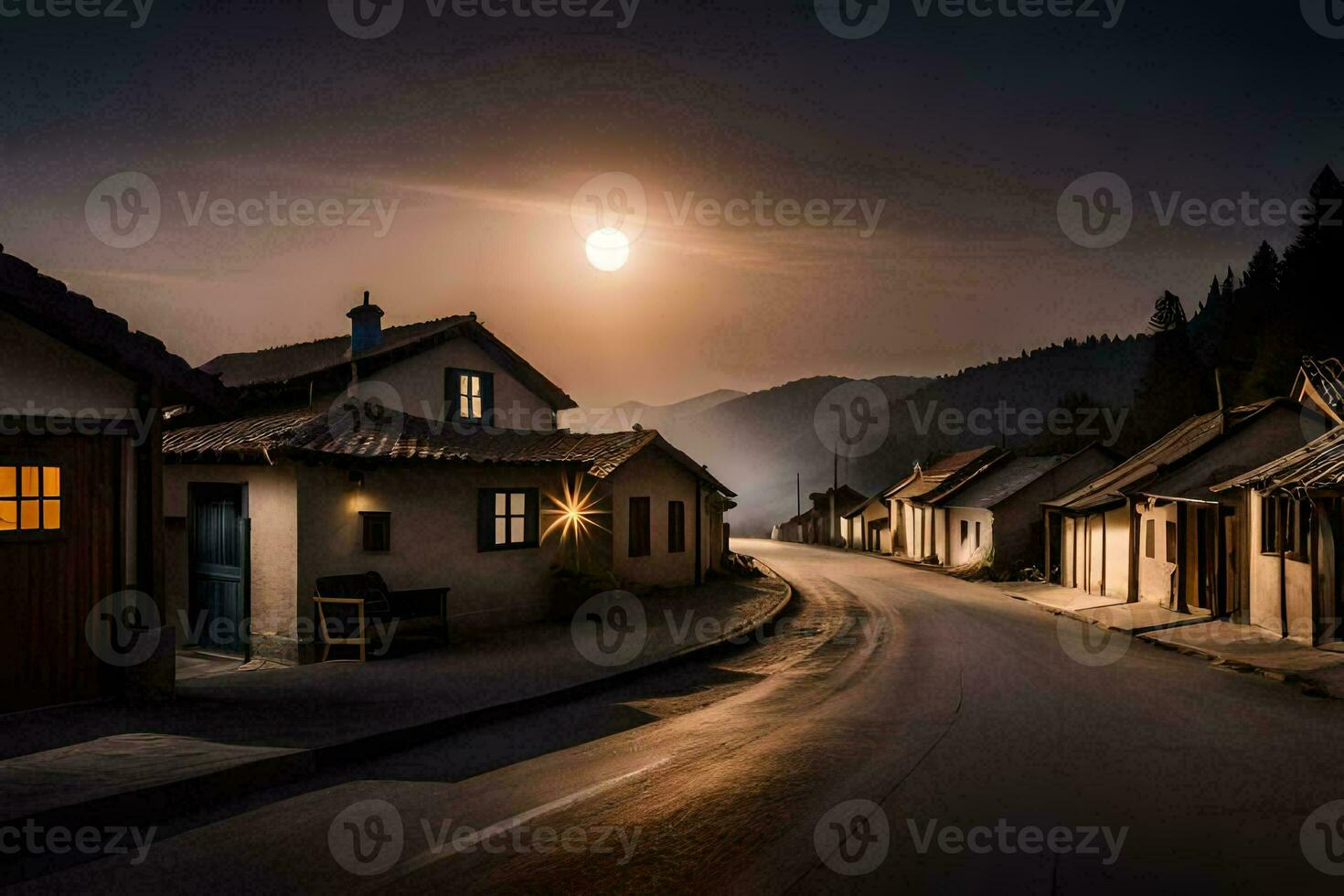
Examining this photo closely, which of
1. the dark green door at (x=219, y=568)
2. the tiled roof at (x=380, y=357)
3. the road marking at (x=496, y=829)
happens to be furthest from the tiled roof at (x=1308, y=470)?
the dark green door at (x=219, y=568)

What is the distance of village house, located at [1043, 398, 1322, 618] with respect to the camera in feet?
60.0

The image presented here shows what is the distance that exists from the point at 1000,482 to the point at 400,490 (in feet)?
100

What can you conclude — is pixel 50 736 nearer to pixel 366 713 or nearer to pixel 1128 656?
pixel 366 713

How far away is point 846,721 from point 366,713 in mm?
5404

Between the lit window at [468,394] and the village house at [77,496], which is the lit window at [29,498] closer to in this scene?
the village house at [77,496]

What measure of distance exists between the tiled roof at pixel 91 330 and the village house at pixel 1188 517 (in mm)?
19603

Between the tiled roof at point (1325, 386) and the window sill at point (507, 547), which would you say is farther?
the tiled roof at point (1325, 386)

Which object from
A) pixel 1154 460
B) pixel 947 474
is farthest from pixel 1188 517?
pixel 947 474

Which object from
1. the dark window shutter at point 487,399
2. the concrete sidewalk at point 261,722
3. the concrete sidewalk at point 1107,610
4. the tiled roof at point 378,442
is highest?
the dark window shutter at point 487,399

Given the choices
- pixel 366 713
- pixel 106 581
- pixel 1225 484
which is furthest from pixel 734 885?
pixel 1225 484

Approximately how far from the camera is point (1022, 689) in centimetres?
1138

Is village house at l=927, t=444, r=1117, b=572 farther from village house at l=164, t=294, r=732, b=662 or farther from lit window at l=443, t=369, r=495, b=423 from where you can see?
lit window at l=443, t=369, r=495, b=423

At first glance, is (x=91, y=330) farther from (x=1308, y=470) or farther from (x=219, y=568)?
(x=1308, y=470)

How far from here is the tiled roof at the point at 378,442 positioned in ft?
42.6
